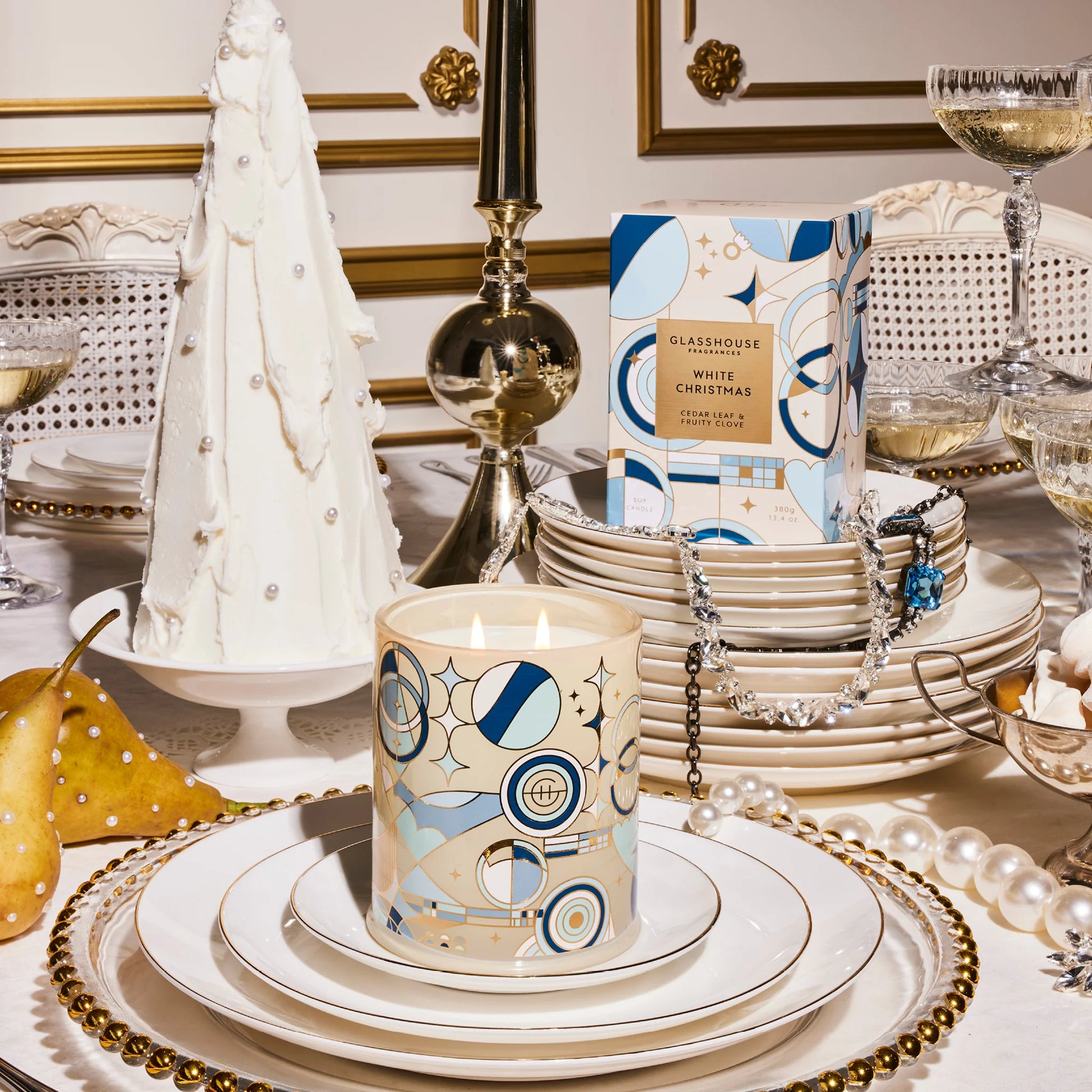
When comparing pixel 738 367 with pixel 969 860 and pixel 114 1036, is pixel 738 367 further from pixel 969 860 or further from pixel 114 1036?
pixel 114 1036

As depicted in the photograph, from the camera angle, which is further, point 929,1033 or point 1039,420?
point 1039,420

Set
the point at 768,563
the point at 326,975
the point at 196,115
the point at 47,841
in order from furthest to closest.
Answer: the point at 196,115 < the point at 768,563 < the point at 47,841 < the point at 326,975

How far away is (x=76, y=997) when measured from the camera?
17.5 inches

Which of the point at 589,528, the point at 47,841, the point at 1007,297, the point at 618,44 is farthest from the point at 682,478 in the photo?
the point at 618,44

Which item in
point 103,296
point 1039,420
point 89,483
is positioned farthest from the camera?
point 103,296

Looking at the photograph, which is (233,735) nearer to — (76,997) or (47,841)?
(47,841)

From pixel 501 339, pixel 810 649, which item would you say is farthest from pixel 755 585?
pixel 501 339

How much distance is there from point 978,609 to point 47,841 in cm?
51

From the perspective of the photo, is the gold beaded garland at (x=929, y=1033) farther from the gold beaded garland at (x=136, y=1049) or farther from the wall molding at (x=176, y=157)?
the wall molding at (x=176, y=157)

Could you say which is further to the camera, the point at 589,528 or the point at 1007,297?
the point at 1007,297

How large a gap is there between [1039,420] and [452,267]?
8.27 ft

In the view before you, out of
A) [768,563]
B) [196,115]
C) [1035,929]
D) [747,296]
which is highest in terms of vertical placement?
[196,115]

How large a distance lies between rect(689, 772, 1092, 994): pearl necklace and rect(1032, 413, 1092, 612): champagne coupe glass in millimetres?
235

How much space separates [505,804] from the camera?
1.42ft
